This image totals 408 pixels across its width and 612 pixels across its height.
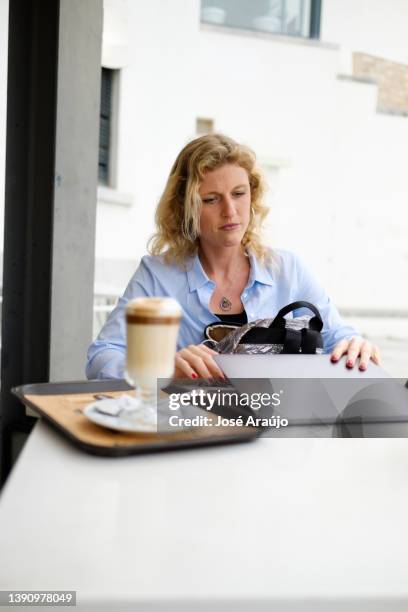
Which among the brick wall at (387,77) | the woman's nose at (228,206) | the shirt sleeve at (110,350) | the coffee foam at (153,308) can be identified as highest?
the brick wall at (387,77)

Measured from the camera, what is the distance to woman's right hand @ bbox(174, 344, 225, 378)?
A: 37.7 inches

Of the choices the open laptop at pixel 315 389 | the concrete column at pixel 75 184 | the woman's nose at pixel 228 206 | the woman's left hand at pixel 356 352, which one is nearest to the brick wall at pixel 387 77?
the concrete column at pixel 75 184

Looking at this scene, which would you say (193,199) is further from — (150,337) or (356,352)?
(150,337)

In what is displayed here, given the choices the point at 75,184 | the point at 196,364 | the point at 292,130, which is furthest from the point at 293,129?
the point at 196,364

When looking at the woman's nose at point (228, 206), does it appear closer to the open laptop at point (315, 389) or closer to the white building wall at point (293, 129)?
the open laptop at point (315, 389)

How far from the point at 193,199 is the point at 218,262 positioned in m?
0.18

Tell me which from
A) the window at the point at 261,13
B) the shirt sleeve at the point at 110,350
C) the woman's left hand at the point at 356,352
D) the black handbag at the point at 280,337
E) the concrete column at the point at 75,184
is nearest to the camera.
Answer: the woman's left hand at the point at 356,352

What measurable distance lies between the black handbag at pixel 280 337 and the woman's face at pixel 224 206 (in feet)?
1.49

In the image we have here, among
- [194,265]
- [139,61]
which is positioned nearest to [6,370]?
[194,265]

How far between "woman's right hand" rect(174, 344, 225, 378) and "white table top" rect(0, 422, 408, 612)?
0.63 ft

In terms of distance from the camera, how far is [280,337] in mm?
1203

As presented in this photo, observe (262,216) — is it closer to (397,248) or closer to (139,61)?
(139,61)

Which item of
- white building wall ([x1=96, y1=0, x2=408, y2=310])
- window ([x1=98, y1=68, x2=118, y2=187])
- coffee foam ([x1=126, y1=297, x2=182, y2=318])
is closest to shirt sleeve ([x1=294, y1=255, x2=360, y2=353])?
coffee foam ([x1=126, y1=297, x2=182, y2=318])

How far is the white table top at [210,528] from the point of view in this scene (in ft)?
1.49
